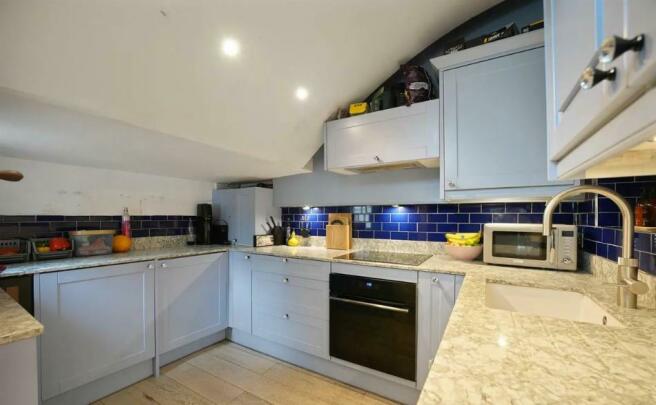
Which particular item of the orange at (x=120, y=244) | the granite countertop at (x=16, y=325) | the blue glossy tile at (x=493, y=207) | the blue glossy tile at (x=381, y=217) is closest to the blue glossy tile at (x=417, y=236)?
the blue glossy tile at (x=381, y=217)

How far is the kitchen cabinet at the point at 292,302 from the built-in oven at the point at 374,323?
0.33 feet

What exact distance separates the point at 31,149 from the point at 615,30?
2.75 m

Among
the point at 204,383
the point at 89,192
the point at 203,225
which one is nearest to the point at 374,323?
the point at 204,383

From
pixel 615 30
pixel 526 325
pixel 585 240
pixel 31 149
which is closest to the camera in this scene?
pixel 615 30

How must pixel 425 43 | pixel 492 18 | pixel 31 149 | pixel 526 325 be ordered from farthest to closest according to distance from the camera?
pixel 425 43 → pixel 492 18 → pixel 31 149 → pixel 526 325

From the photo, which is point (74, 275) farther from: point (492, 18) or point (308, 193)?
point (492, 18)

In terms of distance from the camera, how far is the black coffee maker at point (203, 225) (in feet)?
9.82

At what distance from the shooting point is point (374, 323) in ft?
6.30

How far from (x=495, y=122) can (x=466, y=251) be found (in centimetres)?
87

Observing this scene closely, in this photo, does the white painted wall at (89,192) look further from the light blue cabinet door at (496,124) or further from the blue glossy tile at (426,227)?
the light blue cabinet door at (496,124)

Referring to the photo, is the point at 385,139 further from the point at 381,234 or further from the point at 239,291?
the point at 239,291

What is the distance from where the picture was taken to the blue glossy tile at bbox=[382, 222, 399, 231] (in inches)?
97.5

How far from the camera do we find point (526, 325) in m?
0.81

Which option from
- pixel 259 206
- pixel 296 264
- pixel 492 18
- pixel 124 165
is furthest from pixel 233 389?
pixel 492 18
